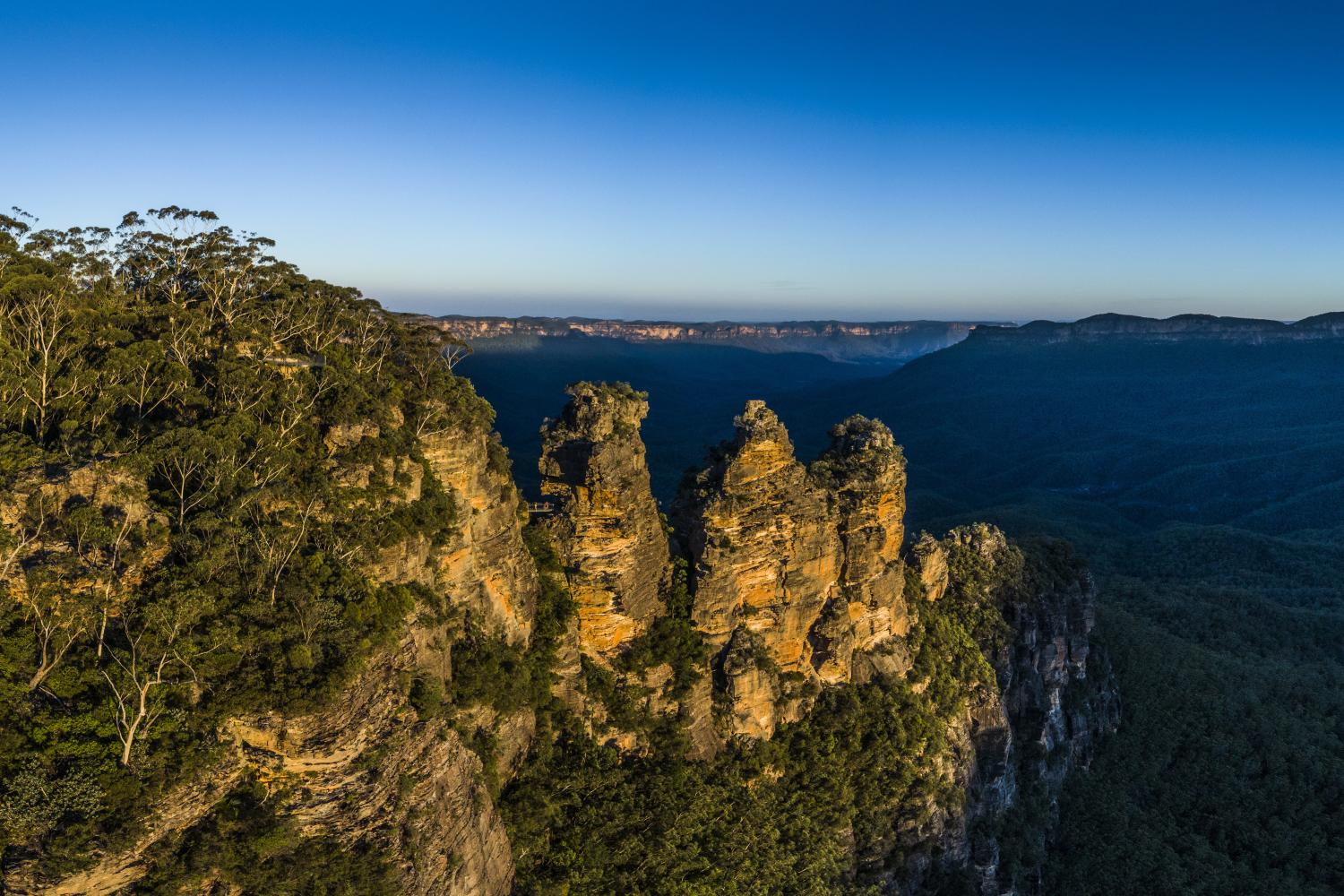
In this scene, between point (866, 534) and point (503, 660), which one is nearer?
point (503, 660)

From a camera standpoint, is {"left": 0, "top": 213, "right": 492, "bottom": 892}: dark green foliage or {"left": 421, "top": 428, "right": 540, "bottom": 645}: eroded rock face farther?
{"left": 421, "top": 428, "right": 540, "bottom": 645}: eroded rock face

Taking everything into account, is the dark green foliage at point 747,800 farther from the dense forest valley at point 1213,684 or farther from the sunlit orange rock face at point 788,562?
the dense forest valley at point 1213,684

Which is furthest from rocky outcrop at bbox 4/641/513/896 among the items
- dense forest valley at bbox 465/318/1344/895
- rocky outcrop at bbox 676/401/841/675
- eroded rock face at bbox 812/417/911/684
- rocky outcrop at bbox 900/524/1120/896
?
dense forest valley at bbox 465/318/1344/895

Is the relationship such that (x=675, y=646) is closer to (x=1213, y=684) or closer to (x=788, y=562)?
(x=788, y=562)

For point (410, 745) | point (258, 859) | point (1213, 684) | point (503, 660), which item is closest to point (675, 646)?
point (503, 660)

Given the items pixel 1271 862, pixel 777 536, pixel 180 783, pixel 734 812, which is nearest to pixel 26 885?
pixel 180 783

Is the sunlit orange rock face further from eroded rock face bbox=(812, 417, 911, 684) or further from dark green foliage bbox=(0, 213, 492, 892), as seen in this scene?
dark green foliage bbox=(0, 213, 492, 892)

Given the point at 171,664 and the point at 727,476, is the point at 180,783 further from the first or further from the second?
the point at 727,476
